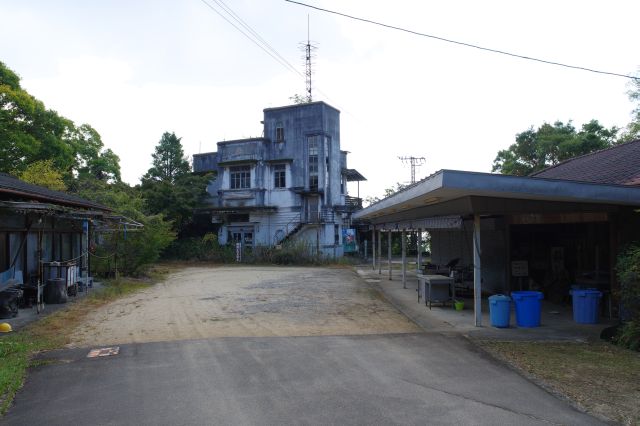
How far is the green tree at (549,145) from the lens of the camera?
29594mm

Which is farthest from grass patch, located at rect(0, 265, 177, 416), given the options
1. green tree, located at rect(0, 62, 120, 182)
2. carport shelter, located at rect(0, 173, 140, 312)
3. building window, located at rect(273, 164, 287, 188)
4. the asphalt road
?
building window, located at rect(273, 164, 287, 188)

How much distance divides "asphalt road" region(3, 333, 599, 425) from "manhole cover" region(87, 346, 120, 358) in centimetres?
16

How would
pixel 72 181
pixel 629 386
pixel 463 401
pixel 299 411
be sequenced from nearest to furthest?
1. pixel 299 411
2. pixel 463 401
3. pixel 629 386
4. pixel 72 181

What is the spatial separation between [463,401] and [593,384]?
192 centimetres

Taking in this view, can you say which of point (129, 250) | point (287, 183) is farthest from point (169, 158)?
point (129, 250)

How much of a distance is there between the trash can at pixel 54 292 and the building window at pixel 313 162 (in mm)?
21678

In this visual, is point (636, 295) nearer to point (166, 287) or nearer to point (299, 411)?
point (299, 411)

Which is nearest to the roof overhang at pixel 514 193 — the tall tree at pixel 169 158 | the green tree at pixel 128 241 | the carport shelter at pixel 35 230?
the carport shelter at pixel 35 230

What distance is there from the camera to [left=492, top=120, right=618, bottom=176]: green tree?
29594 mm

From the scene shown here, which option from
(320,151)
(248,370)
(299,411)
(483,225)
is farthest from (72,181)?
(299,411)

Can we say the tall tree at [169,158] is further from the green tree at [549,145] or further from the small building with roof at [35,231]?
the green tree at [549,145]

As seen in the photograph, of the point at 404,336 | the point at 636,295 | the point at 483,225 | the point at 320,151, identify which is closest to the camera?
the point at 636,295

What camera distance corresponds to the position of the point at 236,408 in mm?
5039

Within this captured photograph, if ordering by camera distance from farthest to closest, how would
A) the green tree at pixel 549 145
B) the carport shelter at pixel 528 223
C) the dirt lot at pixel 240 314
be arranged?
the green tree at pixel 549 145 < the dirt lot at pixel 240 314 < the carport shelter at pixel 528 223
